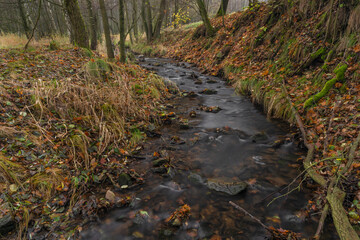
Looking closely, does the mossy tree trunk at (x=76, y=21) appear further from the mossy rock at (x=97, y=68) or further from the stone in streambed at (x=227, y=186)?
the stone in streambed at (x=227, y=186)

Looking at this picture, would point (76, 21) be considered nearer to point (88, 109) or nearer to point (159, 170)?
point (88, 109)

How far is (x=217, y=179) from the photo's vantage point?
3496 millimetres

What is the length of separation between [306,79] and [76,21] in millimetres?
8759

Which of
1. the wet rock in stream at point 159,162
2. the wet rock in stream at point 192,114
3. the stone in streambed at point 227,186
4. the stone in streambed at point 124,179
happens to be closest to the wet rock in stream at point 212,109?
the wet rock in stream at point 192,114

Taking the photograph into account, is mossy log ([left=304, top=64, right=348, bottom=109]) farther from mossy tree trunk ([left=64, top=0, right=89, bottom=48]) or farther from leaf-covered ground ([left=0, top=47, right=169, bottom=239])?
mossy tree trunk ([left=64, top=0, right=89, bottom=48])

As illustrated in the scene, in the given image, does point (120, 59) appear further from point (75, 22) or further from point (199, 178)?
point (199, 178)

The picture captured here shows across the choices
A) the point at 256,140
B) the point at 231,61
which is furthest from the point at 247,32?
the point at 256,140

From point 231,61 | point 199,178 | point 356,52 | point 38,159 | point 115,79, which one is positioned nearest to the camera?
point 38,159

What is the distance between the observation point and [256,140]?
4668mm

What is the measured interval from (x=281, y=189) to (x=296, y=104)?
8.65 ft

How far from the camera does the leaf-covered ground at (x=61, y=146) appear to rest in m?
2.62

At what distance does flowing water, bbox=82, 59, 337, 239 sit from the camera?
8.61ft

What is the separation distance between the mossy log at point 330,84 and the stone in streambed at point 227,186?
276cm

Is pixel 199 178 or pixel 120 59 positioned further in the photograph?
pixel 120 59
